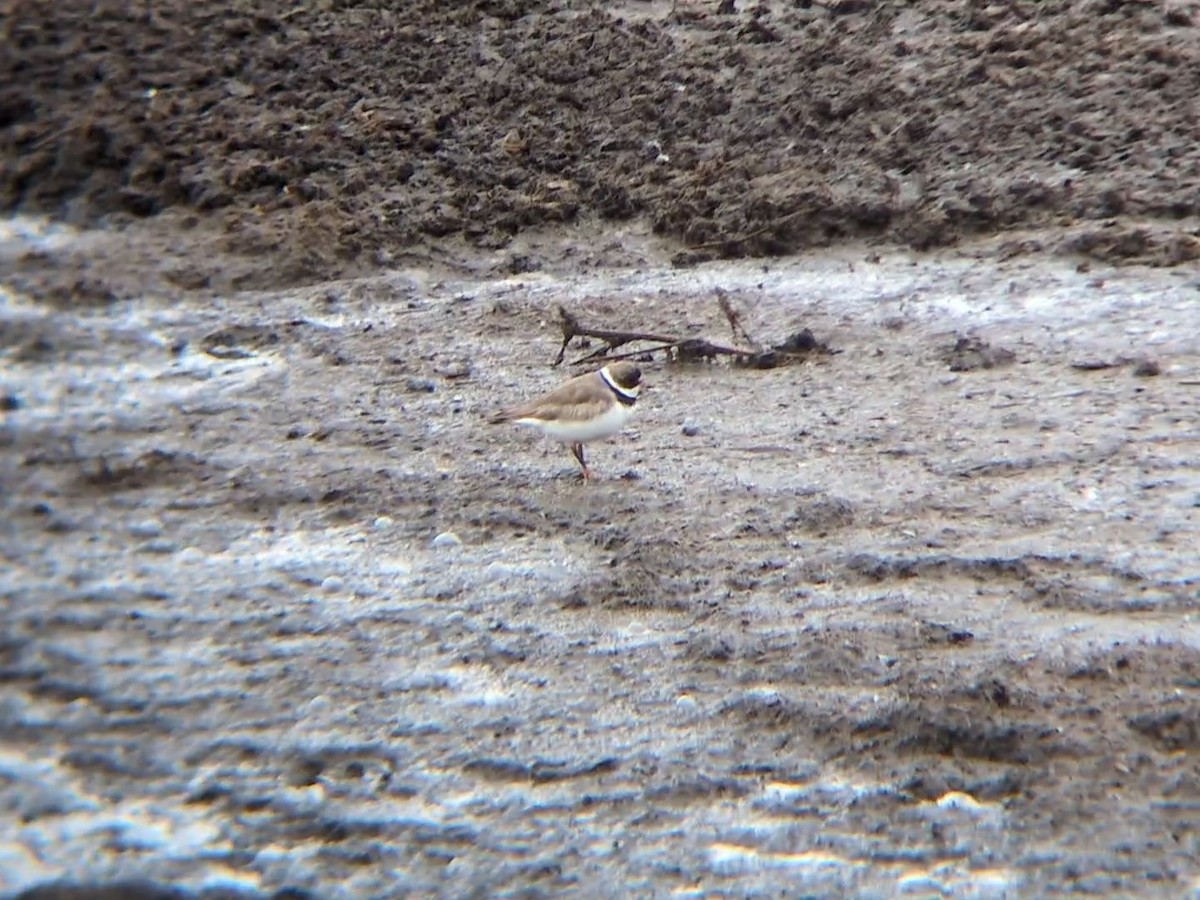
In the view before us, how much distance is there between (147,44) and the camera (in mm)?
11062

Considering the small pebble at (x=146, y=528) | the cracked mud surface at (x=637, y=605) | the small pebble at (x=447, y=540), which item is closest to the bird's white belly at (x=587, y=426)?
the cracked mud surface at (x=637, y=605)

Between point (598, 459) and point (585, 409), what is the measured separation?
0.56 meters

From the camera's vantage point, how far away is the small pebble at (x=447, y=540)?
6261mm

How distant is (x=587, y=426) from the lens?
6.49m

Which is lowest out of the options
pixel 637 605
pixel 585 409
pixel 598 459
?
pixel 598 459

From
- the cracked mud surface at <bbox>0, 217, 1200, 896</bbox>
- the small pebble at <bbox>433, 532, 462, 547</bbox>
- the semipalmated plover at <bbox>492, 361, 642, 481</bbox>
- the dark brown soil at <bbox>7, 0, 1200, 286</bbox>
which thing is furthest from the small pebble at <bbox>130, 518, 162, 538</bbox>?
the dark brown soil at <bbox>7, 0, 1200, 286</bbox>

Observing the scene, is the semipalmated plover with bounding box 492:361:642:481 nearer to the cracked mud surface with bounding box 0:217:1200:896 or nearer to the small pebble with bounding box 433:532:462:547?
the cracked mud surface with bounding box 0:217:1200:896

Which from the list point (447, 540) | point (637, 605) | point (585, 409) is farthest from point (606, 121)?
point (637, 605)

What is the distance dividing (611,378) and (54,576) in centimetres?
→ 252

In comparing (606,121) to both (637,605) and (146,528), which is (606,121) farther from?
(637,605)

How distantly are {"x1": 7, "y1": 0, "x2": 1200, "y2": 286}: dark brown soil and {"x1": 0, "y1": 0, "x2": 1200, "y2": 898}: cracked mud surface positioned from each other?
0.11 ft

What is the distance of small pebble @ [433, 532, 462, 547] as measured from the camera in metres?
6.26

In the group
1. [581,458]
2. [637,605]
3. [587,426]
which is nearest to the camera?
[637,605]

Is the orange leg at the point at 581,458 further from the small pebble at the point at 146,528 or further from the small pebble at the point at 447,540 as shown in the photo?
the small pebble at the point at 146,528
